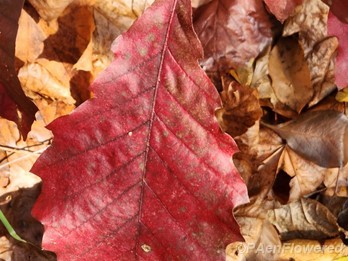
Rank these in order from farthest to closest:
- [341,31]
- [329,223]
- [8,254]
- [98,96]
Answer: [329,223]
[8,254]
[341,31]
[98,96]

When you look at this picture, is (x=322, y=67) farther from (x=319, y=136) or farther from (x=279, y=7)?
(x=279, y=7)

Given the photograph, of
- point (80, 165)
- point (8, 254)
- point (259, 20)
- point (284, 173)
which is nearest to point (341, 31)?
point (259, 20)

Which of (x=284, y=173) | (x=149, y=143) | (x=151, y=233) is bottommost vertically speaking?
(x=284, y=173)

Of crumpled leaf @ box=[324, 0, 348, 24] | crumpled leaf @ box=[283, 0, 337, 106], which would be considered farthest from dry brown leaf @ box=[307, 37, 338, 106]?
crumpled leaf @ box=[324, 0, 348, 24]

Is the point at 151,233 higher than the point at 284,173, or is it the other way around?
the point at 151,233

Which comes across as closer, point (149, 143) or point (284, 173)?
point (149, 143)

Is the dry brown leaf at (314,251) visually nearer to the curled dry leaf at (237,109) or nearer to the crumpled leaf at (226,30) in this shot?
the curled dry leaf at (237,109)

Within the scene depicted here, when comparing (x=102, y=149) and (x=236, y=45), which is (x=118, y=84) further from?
(x=236, y=45)

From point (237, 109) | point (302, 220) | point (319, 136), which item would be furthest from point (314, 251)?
point (237, 109)
